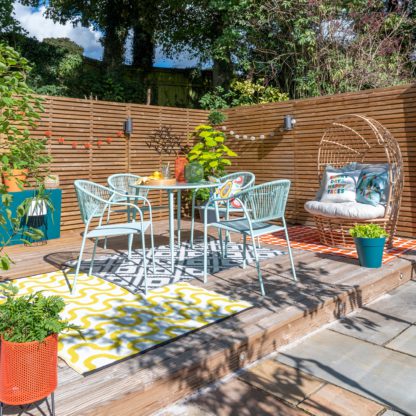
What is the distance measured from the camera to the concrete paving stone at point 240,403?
5.55 ft

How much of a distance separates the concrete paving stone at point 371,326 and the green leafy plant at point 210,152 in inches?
149

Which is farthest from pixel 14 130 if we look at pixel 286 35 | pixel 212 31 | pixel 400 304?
pixel 212 31

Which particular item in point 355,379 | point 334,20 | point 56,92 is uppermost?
point 334,20

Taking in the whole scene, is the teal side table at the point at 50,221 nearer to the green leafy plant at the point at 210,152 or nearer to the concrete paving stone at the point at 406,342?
the green leafy plant at the point at 210,152

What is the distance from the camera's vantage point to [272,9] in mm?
8336

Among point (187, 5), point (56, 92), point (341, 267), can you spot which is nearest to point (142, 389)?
A: point (341, 267)

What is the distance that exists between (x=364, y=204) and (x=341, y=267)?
104 cm

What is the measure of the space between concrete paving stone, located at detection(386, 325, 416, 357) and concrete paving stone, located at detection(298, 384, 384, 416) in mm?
636

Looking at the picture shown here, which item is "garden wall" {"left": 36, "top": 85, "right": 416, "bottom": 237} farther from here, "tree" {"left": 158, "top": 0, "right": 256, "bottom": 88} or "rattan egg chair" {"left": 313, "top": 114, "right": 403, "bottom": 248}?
"tree" {"left": 158, "top": 0, "right": 256, "bottom": 88}

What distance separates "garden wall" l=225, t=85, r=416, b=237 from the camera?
15.7ft

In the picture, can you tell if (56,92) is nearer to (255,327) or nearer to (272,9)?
(272,9)

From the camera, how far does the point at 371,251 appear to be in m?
3.41

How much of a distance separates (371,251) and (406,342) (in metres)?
1.15

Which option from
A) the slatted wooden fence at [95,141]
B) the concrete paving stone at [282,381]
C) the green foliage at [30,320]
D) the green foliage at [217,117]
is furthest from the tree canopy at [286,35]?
the green foliage at [30,320]
